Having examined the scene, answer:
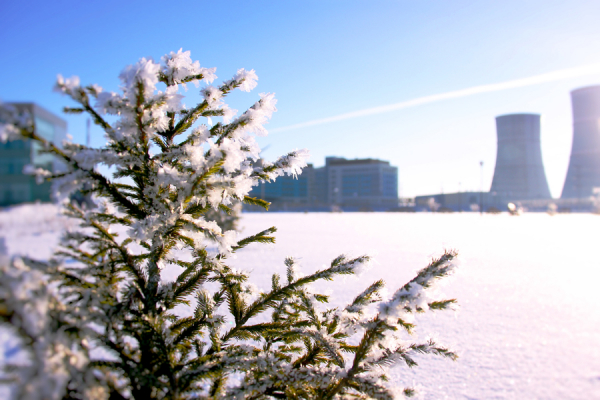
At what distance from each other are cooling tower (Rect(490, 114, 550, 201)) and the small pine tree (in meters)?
89.1

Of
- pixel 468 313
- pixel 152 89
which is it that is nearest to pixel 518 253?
pixel 468 313

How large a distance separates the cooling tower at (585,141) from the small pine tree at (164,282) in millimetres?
89400

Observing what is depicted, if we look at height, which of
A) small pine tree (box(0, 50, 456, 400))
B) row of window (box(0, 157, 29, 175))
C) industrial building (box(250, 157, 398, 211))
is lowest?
small pine tree (box(0, 50, 456, 400))

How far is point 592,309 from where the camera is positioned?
5.19 meters

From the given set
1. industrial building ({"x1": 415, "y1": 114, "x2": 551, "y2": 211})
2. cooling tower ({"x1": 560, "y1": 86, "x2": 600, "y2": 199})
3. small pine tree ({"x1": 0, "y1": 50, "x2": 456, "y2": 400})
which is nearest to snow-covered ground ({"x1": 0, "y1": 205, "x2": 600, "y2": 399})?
small pine tree ({"x1": 0, "y1": 50, "x2": 456, "y2": 400})

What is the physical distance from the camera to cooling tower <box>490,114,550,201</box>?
2881 inches

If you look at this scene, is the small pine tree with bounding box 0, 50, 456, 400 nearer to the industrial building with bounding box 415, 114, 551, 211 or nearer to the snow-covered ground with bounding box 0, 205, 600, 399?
the snow-covered ground with bounding box 0, 205, 600, 399

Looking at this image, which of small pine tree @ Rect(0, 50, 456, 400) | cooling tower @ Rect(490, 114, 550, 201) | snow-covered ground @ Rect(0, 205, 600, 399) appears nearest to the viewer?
small pine tree @ Rect(0, 50, 456, 400)

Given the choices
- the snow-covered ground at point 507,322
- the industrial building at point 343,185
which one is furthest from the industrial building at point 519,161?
the snow-covered ground at point 507,322

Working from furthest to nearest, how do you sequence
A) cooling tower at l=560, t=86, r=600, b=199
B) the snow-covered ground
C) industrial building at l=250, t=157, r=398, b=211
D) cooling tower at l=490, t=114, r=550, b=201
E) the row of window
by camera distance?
industrial building at l=250, t=157, r=398, b=211, cooling tower at l=490, t=114, r=550, b=201, cooling tower at l=560, t=86, r=600, b=199, the row of window, the snow-covered ground

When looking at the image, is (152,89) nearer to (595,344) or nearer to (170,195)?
(170,195)

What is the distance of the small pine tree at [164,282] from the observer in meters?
0.80

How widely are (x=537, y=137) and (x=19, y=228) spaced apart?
92230 mm

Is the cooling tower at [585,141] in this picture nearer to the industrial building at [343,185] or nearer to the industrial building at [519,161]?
the industrial building at [519,161]
